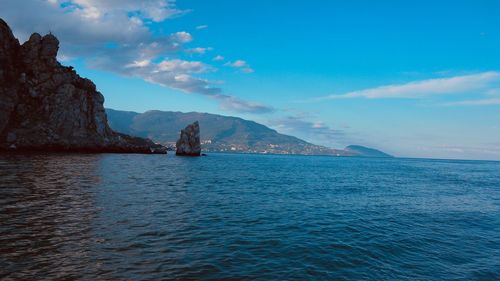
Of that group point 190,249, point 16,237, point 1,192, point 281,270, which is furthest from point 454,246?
point 1,192

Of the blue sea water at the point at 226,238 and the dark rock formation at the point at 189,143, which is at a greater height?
the dark rock formation at the point at 189,143

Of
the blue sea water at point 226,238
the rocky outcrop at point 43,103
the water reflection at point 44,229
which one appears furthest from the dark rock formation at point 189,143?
the blue sea water at point 226,238

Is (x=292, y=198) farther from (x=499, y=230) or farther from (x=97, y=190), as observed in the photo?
(x=97, y=190)

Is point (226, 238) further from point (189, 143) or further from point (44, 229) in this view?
point (189, 143)

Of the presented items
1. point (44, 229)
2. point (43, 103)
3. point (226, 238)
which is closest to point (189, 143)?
point (43, 103)

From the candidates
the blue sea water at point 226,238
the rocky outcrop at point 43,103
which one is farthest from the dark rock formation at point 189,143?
the blue sea water at point 226,238

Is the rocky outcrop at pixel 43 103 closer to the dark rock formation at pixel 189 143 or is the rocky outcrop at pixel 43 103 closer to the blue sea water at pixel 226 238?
the dark rock formation at pixel 189 143

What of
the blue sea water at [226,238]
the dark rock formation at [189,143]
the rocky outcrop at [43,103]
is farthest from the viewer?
the dark rock formation at [189,143]

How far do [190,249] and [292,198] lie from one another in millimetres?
24782

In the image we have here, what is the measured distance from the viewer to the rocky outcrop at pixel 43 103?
105188 millimetres

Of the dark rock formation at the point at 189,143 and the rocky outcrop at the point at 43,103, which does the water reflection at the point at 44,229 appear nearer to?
the rocky outcrop at the point at 43,103

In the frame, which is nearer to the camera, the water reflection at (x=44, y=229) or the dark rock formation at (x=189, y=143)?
the water reflection at (x=44, y=229)

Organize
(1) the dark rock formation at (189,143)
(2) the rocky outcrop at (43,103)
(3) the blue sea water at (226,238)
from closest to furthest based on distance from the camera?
(3) the blue sea water at (226,238)
(2) the rocky outcrop at (43,103)
(1) the dark rock formation at (189,143)

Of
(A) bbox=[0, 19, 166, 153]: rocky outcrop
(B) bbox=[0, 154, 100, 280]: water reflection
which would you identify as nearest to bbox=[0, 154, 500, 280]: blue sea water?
(B) bbox=[0, 154, 100, 280]: water reflection
